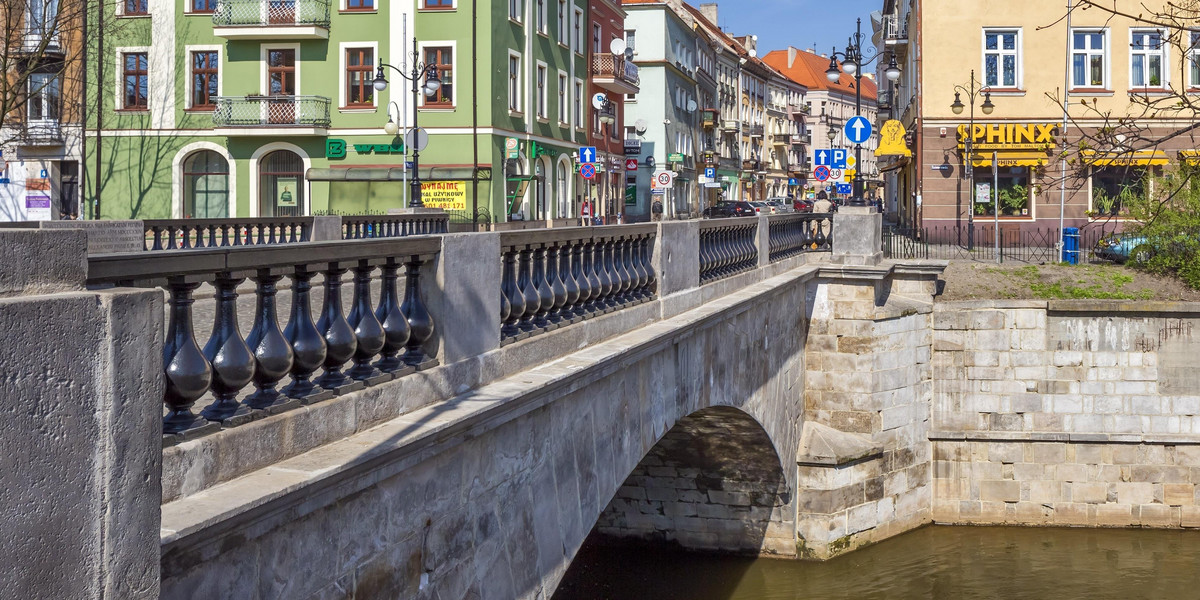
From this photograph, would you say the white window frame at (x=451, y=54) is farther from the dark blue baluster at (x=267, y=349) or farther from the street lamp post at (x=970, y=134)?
the dark blue baluster at (x=267, y=349)

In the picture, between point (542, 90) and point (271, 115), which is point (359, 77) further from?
point (542, 90)

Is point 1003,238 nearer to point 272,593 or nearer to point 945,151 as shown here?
point 945,151

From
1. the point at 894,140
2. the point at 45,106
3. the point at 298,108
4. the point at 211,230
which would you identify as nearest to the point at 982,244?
the point at 894,140

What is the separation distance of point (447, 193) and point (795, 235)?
2123cm

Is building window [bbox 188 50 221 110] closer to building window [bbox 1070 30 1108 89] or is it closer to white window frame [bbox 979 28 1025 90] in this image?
white window frame [bbox 979 28 1025 90]

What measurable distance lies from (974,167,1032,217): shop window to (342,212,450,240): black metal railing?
1609 centimetres

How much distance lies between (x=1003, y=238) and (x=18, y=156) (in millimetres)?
30368

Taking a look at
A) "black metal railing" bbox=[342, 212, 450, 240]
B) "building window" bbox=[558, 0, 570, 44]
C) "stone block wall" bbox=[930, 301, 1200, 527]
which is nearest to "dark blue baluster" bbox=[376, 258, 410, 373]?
"black metal railing" bbox=[342, 212, 450, 240]

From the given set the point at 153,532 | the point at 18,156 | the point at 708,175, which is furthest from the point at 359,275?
the point at 708,175

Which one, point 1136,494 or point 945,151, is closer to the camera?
point 1136,494

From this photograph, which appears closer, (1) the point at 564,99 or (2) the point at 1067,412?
(2) the point at 1067,412

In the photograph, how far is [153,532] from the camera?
3.09 m

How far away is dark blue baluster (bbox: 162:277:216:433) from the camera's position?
359cm

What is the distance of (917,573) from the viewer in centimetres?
1691
